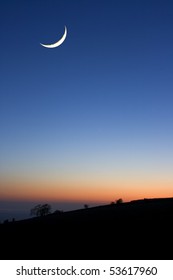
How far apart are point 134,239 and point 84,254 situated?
17.1ft

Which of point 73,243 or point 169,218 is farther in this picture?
point 169,218

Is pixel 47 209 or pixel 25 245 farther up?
pixel 47 209

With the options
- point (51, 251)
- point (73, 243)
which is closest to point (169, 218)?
point (73, 243)

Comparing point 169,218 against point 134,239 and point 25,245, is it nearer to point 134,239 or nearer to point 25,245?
point 134,239

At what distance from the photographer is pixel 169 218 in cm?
3516

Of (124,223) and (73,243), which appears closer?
(73,243)

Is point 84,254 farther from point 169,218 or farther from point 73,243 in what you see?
point 169,218
